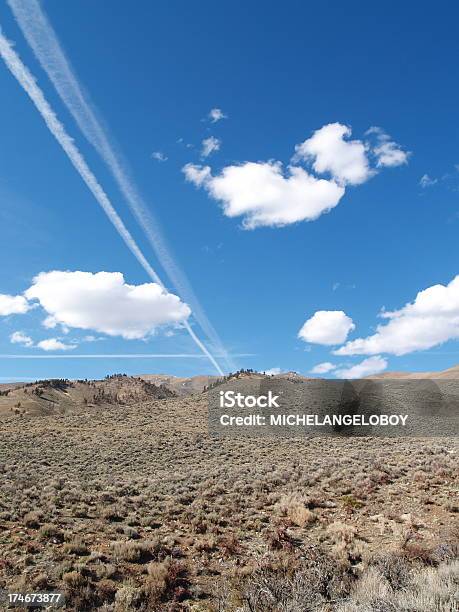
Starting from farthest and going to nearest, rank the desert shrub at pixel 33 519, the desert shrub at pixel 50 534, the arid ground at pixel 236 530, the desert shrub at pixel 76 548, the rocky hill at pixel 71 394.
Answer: the rocky hill at pixel 71 394, the desert shrub at pixel 33 519, the desert shrub at pixel 50 534, the desert shrub at pixel 76 548, the arid ground at pixel 236 530

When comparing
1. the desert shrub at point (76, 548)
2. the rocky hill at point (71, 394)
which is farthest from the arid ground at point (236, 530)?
the rocky hill at point (71, 394)

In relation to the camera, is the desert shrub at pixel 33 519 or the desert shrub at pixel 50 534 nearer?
the desert shrub at pixel 50 534

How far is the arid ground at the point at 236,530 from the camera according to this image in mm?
A: 9445

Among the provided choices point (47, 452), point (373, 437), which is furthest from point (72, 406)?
point (373, 437)

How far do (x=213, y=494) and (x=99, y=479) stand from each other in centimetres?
787

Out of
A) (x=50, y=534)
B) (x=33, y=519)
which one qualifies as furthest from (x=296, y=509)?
(x=33, y=519)

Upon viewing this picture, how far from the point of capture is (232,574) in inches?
443

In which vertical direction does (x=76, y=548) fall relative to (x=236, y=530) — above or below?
above

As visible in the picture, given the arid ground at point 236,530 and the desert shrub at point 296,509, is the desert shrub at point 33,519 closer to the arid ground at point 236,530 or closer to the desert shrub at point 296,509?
the arid ground at point 236,530

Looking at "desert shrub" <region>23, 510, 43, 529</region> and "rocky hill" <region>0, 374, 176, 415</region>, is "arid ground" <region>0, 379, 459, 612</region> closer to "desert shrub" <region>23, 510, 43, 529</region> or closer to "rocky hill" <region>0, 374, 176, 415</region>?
"desert shrub" <region>23, 510, 43, 529</region>

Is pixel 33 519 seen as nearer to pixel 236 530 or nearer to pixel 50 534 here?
pixel 50 534

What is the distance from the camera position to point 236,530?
15031mm

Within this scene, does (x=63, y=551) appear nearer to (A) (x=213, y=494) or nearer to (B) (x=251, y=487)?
(A) (x=213, y=494)

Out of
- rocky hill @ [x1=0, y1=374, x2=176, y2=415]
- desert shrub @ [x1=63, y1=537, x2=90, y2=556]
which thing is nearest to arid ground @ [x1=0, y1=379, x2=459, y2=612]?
desert shrub @ [x1=63, y1=537, x2=90, y2=556]
